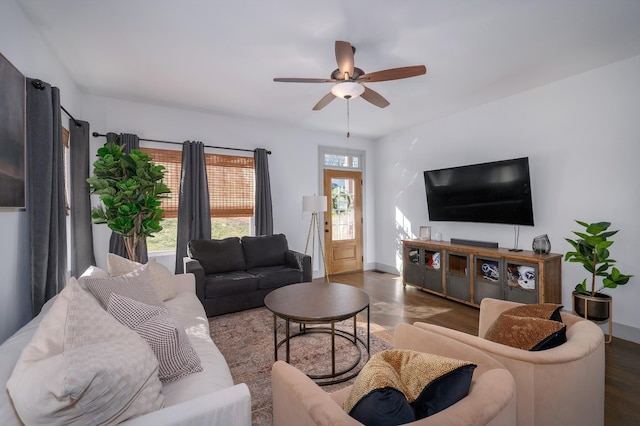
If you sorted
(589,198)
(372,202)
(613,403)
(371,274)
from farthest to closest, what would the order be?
1. (372,202)
2. (371,274)
3. (589,198)
4. (613,403)

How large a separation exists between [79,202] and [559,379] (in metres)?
4.34

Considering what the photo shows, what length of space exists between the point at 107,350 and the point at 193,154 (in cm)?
368

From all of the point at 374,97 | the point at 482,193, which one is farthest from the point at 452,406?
the point at 482,193

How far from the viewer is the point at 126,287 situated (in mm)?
1843

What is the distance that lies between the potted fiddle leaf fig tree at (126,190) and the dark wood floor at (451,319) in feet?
9.19

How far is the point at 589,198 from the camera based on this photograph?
321 cm

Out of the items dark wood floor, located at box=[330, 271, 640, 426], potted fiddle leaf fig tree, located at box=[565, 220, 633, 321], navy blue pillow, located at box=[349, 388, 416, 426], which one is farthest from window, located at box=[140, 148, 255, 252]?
potted fiddle leaf fig tree, located at box=[565, 220, 633, 321]

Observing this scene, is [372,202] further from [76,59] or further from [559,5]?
[76,59]

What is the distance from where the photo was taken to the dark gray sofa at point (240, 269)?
3461mm

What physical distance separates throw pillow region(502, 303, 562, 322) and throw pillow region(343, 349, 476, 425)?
891 millimetres

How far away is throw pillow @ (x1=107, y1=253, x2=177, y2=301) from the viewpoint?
2.35 meters

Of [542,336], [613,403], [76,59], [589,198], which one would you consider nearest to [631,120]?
[589,198]

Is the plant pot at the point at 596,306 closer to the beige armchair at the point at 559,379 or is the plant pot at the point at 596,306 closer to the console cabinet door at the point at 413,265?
the beige armchair at the point at 559,379

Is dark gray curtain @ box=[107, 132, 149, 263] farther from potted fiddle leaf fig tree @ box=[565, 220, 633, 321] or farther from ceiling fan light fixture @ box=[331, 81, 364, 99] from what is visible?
potted fiddle leaf fig tree @ box=[565, 220, 633, 321]
